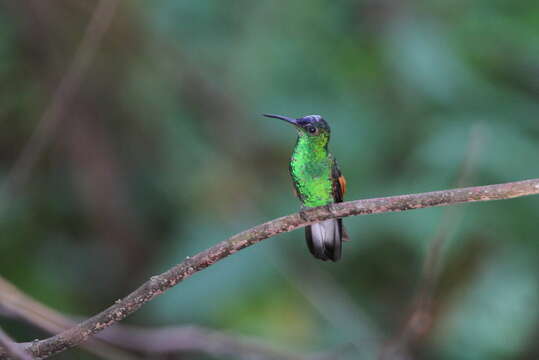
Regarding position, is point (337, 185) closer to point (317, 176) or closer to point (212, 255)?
point (317, 176)

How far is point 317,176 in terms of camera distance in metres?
2.52

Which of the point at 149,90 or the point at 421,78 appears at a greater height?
the point at 421,78

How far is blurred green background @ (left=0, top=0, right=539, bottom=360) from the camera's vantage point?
3504 millimetres

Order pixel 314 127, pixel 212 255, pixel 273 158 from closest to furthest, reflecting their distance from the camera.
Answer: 1. pixel 212 255
2. pixel 314 127
3. pixel 273 158

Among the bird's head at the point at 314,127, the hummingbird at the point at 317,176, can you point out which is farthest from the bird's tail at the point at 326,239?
the bird's head at the point at 314,127

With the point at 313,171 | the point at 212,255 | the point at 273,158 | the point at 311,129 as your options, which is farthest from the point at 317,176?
the point at 273,158

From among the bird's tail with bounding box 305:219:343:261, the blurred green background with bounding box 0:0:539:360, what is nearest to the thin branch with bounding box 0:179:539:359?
the bird's tail with bounding box 305:219:343:261

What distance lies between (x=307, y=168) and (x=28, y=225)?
272 centimetres

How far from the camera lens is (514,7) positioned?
14.4ft

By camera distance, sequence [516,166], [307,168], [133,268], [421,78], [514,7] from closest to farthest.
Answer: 1. [307,168]
2. [516,166]
3. [421,78]
4. [514,7]
5. [133,268]

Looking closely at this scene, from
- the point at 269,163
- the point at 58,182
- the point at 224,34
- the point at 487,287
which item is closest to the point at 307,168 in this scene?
the point at 487,287

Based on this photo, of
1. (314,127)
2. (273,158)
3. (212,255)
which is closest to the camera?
(212,255)

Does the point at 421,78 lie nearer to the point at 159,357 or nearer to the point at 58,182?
the point at 159,357

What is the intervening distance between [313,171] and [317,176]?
24 mm
